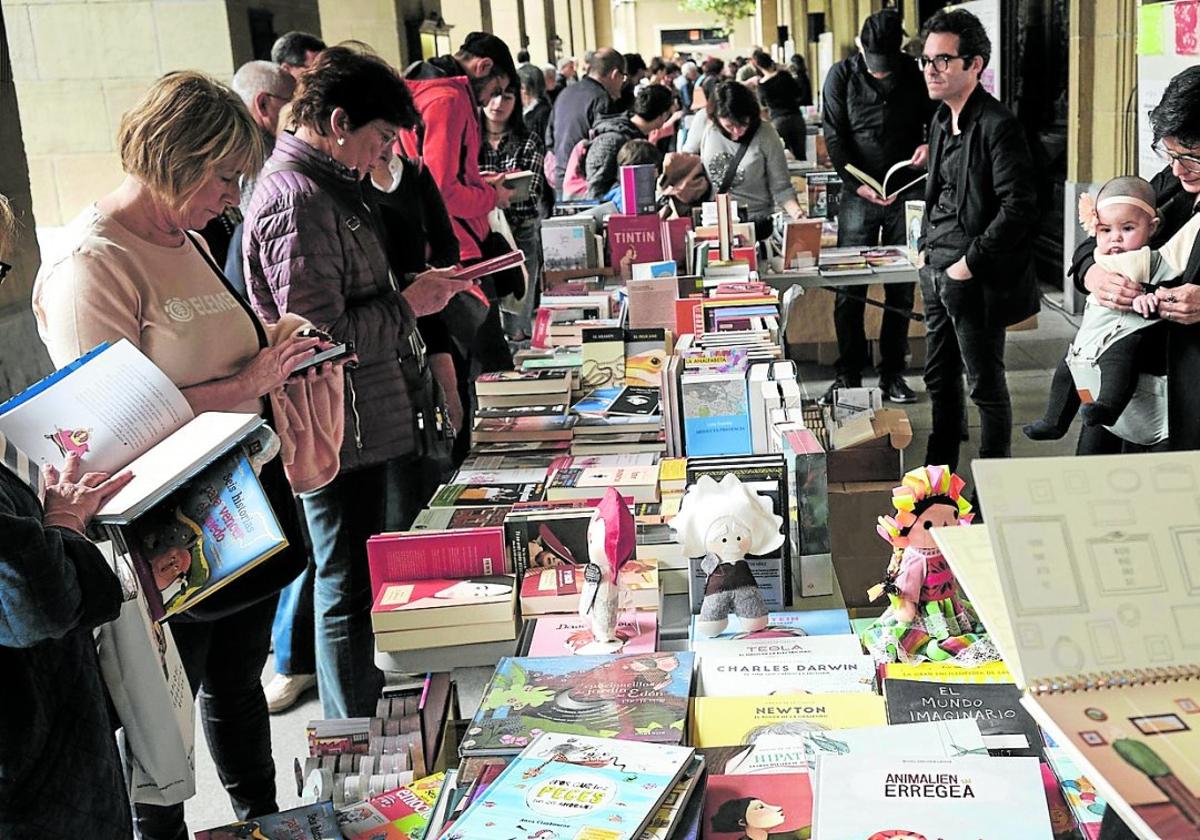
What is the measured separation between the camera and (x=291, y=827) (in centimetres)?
158

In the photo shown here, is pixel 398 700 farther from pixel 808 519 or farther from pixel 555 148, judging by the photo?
pixel 555 148

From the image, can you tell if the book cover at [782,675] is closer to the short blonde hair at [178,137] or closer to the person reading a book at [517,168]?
the short blonde hair at [178,137]

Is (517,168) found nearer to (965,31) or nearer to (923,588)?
(965,31)

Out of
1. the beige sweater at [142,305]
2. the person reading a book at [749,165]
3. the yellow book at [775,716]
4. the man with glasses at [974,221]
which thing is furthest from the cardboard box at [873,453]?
the person reading a book at [749,165]

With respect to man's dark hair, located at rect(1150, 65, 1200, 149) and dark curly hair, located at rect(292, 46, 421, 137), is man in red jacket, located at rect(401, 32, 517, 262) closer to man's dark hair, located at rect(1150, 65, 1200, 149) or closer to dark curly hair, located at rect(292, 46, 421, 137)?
dark curly hair, located at rect(292, 46, 421, 137)

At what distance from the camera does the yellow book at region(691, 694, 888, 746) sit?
1631 mm

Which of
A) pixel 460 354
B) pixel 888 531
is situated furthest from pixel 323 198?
pixel 460 354

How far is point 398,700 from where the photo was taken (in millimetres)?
1883

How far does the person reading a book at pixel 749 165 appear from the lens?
600cm

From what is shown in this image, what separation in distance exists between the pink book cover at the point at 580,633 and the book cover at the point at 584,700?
10cm

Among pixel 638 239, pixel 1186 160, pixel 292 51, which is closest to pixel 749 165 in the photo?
pixel 638 239

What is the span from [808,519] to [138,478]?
44.3 inches

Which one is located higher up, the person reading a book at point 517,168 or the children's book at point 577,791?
the person reading a book at point 517,168

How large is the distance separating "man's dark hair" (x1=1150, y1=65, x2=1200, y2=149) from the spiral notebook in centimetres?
191
